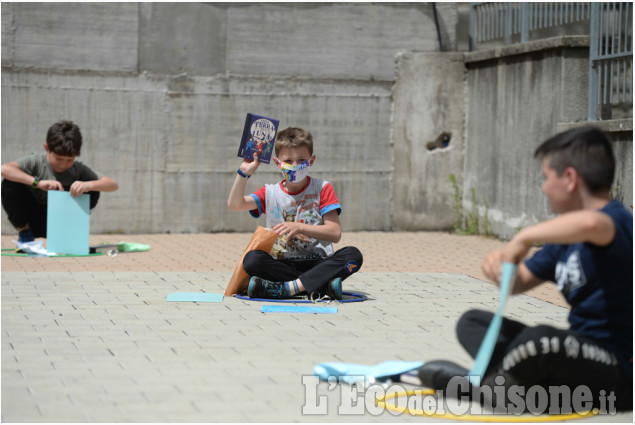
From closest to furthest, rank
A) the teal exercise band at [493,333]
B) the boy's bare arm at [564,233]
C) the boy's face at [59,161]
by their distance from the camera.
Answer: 1. the boy's bare arm at [564,233]
2. the teal exercise band at [493,333]
3. the boy's face at [59,161]

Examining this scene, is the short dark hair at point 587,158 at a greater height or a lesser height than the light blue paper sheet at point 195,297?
greater

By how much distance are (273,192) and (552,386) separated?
339 cm

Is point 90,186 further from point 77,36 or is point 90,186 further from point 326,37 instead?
point 326,37

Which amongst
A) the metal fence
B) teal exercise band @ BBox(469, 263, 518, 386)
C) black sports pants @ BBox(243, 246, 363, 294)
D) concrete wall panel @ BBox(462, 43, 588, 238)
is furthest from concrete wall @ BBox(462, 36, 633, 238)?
teal exercise band @ BBox(469, 263, 518, 386)

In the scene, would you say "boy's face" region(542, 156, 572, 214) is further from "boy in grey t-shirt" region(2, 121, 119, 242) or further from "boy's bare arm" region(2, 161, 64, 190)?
"boy's bare arm" region(2, 161, 64, 190)

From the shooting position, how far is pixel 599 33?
9875 mm

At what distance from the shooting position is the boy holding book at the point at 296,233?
21.8ft

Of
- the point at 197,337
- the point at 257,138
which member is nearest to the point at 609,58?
the point at 257,138

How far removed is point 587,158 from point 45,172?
6.85m

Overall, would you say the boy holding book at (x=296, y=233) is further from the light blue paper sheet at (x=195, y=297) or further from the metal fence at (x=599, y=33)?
the metal fence at (x=599, y=33)

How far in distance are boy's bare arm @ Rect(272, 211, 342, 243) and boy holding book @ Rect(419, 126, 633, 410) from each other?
2812 millimetres

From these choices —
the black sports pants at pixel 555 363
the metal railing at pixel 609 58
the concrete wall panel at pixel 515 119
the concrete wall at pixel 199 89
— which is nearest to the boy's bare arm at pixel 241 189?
the black sports pants at pixel 555 363

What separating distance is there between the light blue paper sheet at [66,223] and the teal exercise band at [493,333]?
20.3 ft

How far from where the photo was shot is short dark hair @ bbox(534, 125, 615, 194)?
11.9ft
